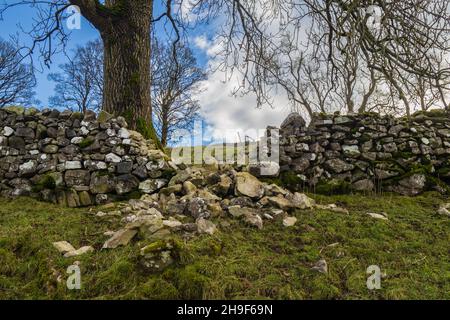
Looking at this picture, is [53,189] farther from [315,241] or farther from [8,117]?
[315,241]

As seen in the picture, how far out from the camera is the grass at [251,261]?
2.10m

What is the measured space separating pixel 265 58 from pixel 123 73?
2.68 metres

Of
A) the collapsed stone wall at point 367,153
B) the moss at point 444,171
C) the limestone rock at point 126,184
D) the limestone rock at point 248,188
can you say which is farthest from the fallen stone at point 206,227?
the moss at point 444,171

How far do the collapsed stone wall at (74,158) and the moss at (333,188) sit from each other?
249 cm

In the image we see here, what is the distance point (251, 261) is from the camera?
2459mm

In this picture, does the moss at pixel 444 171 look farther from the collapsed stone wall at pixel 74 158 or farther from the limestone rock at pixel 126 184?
the limestone rock at pixel 126 184

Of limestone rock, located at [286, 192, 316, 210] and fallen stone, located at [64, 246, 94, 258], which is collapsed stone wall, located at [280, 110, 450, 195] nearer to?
limestone rock, located at [286, 192, 316, 210]

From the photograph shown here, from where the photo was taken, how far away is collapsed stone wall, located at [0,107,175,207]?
4629 millimetres

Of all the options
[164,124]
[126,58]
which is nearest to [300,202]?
[126,58]

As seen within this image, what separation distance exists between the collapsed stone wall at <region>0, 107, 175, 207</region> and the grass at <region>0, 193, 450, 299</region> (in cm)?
100

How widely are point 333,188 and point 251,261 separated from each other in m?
3.05
